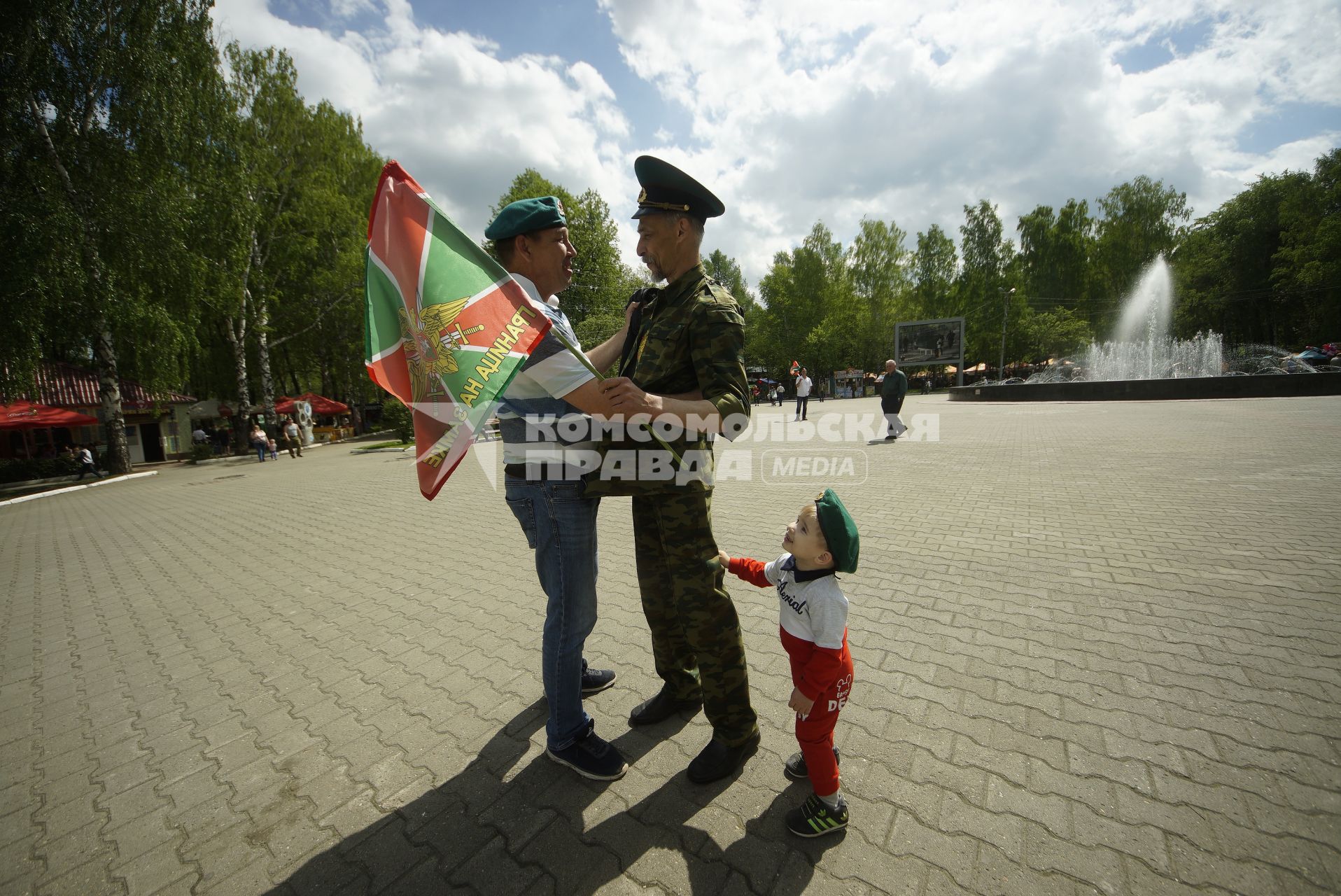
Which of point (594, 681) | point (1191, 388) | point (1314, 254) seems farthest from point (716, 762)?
point (1314, 254)

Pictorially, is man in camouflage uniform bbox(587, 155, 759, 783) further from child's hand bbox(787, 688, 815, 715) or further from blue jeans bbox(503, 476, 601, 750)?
child's hand bbox(787, 688, 815, 715)

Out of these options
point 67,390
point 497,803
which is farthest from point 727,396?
point 67,390

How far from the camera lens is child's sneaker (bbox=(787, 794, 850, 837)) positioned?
193 cm

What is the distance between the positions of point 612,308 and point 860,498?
105 feet

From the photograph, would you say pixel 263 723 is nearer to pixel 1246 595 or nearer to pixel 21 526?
pixel 1246 595

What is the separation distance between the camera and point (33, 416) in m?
20.3

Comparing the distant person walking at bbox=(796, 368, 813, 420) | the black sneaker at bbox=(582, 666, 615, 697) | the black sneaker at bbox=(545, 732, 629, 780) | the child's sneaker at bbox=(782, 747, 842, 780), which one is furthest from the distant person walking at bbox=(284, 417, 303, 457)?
the child's sneaker at bbox=(782, 747, 842, 780)

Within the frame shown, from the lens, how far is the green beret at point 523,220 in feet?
7.13

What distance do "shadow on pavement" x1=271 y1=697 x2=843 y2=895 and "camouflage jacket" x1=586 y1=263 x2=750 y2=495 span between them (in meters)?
1.26

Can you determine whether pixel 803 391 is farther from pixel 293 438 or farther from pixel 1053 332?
pixel 1053 332

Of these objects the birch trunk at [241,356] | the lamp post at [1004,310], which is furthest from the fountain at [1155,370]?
the birch trunk at [241,356]

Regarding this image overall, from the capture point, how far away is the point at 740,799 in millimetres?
2156

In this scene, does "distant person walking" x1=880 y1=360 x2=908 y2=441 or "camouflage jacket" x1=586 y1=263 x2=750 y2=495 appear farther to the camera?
"distant person walking" x1=880 y1=360 x2=908 y2=441

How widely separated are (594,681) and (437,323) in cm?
211
